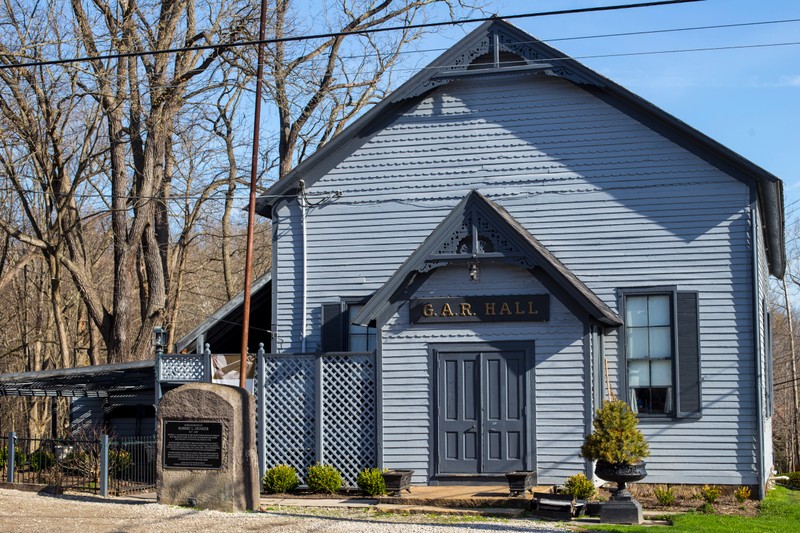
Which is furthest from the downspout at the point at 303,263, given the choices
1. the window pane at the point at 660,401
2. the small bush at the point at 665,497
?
the small bush at the point at 665,497

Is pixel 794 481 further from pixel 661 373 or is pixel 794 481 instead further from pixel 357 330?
pixel 357 330

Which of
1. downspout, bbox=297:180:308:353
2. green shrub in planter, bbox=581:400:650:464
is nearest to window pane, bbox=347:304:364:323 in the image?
downspout, bbox=297:180:308:353

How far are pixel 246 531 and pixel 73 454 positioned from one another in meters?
8.00

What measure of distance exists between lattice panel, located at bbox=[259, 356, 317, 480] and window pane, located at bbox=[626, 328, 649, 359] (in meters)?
5.85

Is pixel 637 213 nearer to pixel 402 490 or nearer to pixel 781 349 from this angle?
pixel 402 490

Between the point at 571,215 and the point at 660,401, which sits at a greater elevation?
the point at 571,215

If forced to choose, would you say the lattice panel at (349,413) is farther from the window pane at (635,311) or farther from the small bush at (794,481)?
the small bush at (794,481)

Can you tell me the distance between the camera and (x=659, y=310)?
61.1ft

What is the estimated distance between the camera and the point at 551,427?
58.3 ft

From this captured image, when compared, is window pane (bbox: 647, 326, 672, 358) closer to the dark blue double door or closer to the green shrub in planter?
the dark blue double door

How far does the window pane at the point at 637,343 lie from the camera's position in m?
18.6

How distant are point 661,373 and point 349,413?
5684 millimetres

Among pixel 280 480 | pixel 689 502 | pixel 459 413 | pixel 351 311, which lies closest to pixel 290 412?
pixel 280 480

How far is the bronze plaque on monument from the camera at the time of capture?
16.0 m
